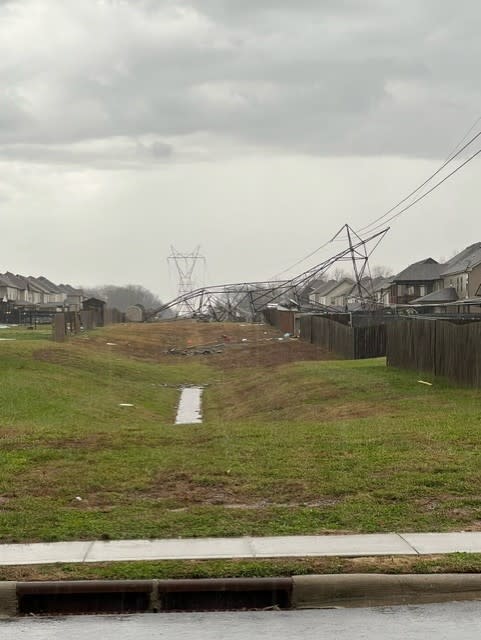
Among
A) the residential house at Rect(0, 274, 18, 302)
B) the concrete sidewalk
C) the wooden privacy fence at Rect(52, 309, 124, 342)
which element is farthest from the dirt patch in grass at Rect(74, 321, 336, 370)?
the residential house at Rect(0, 274, 18, 302)

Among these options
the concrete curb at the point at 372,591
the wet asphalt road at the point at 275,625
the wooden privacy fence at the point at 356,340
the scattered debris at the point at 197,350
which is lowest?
the scattered debris at the point at 197,350

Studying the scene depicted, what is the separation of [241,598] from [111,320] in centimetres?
11048

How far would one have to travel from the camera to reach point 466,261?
318ft

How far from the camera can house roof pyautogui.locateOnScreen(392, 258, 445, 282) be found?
115188 millimetres

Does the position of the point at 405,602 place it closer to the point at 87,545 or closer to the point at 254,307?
the point at 87,545

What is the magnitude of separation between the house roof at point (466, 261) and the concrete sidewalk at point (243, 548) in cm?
8416

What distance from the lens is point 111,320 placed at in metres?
118

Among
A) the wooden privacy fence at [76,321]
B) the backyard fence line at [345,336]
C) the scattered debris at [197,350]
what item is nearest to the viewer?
the backyard fence line at [345,336]

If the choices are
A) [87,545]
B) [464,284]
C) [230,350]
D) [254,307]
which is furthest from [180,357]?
[254,307]

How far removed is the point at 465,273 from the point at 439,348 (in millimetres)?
68364

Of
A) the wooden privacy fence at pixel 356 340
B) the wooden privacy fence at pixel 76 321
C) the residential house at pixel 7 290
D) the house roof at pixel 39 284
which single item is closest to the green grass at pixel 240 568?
the wooden privacy fence at pixel 356 340

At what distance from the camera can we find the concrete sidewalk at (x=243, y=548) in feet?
29.3

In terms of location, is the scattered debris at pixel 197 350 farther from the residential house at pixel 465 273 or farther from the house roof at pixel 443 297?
the house roof at pixel 443 297

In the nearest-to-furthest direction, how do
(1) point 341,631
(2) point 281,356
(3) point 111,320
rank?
(1) point 341,631 → (2) point 281,356 → (3) point 111,320
